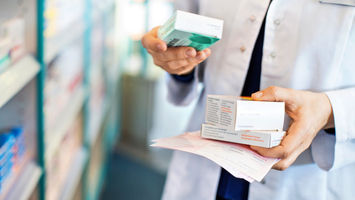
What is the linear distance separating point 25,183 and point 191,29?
0.84 metres

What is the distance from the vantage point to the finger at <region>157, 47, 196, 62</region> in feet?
2.32

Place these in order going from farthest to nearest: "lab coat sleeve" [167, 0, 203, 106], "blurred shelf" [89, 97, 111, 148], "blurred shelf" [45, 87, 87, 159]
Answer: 1. "blurred shelf" [89, 97, 111, 148]
2. "blurred shelf" [45, 87, 87, 159]
3. "lab coat sleeve" [167, 0, 203, 106]

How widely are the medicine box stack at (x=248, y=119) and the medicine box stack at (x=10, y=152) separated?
0.67m

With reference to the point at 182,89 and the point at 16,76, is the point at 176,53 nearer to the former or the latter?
the point at 182,89

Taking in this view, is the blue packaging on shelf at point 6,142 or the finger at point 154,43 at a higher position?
the finger at point 154,43

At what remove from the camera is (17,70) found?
872 mm

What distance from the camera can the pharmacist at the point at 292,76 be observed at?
0.72 metres

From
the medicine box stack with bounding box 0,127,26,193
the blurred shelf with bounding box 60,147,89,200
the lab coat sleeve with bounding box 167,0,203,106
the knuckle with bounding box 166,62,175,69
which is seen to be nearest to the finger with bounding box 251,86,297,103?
the knuckle with bounding box 166,62,175,69

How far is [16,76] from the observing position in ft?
2.81

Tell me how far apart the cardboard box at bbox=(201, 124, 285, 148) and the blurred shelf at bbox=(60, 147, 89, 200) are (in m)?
1.05

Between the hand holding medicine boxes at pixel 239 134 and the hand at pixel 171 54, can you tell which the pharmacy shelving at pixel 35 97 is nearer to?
the hand at pixel 171 54

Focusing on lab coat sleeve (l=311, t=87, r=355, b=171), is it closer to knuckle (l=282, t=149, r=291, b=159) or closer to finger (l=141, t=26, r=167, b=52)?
knuckle (l=282, t=149, r=291, b=159)

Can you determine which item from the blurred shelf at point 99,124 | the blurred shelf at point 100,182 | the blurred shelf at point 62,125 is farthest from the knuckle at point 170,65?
Answer: the blurred shelf at point 100,182

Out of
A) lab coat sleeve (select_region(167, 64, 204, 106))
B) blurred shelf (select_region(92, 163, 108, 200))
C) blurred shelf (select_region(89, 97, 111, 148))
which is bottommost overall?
blurred shelf (select_region(92, 163, 108, 200))
